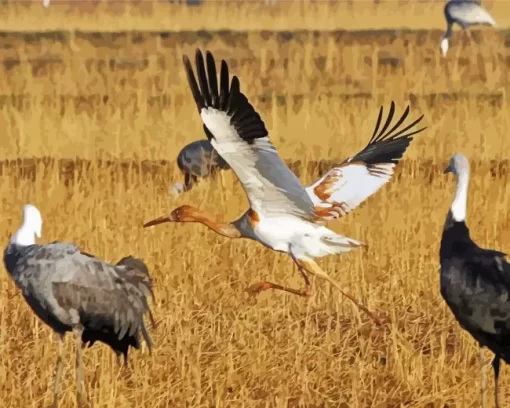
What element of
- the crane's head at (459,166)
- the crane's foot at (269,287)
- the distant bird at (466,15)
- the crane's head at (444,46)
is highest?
the distant bird at (466,15)

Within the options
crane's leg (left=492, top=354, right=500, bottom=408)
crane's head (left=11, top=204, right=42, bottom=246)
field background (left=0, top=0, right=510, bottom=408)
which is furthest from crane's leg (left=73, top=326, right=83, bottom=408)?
crane's leg (left=492, top=354, right=500, bottom=408)

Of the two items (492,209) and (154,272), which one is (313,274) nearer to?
(154,272)

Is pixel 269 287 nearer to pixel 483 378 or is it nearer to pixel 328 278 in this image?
pixel 328 278

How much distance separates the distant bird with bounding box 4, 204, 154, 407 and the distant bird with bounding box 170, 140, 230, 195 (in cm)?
413

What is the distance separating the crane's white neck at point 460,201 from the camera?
6316mm

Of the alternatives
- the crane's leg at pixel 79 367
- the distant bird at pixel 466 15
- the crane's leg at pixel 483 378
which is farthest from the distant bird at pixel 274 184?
the distant bird at pixel 466 15

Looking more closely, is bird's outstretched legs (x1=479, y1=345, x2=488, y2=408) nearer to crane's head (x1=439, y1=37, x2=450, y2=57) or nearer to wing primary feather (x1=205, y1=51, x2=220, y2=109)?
wing primary feather (x1=205, y1=51, x2=220, y2=109)

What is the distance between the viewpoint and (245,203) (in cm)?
965

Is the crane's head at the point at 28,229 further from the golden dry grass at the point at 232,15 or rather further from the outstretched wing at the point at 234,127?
the golden dry grass at the point at 232,15

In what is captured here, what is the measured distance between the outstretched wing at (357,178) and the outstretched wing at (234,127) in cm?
80

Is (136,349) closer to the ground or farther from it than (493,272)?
closer to the ground

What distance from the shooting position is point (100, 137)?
12.5m

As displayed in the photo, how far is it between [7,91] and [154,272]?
353 inches

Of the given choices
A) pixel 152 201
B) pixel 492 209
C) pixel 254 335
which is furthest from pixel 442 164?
pixel 254 335
